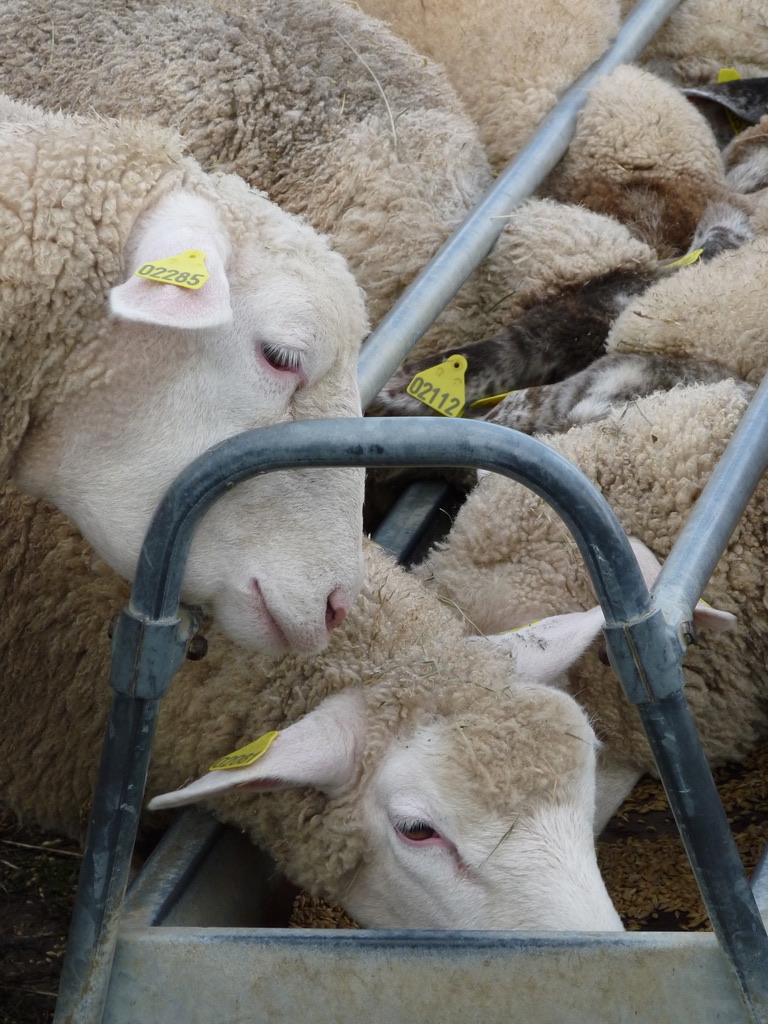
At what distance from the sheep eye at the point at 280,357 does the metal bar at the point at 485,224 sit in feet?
1.33

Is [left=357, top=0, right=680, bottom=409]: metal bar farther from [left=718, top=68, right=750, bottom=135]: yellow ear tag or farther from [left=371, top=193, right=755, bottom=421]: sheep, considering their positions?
[left=718, top=68, right=750, bottom=135]: yellow ear tag

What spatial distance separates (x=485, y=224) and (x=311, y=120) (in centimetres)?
73

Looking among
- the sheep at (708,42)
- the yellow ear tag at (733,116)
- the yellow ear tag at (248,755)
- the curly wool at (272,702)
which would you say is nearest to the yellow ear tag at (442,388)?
the curly wool at (272,702)

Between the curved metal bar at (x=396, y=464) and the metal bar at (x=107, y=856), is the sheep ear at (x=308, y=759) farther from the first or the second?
the curved metal bar at (x=396, y=464)

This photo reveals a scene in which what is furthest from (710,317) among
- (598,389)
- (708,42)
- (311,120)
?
(708,42)

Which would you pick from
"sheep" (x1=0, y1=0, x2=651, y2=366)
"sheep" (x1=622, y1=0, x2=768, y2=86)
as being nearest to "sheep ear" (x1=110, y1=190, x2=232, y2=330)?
"sheep" (x1=0, y1=0, x2=651, y2=366)

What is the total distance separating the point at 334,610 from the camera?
79.6 inches

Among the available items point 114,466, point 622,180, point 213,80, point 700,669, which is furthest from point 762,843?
point 213,80

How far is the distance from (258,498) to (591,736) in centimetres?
69

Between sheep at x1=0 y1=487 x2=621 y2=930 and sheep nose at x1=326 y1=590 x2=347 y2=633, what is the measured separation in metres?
0.14

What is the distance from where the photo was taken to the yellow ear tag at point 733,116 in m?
4.73

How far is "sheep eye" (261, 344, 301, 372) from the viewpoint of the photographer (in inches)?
75.3

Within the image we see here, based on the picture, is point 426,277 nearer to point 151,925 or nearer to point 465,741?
point 465,741

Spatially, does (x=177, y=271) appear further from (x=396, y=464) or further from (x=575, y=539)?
(x=575, y=539)
